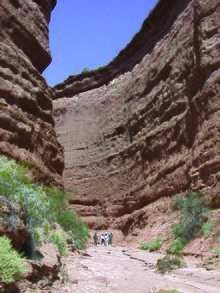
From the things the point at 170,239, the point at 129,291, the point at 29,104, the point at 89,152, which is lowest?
the point at 129,291

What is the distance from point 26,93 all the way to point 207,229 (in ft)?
29.0

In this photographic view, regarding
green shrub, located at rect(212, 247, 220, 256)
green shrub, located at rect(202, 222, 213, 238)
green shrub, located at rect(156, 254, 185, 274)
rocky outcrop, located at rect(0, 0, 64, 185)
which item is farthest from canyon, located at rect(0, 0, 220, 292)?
green shrub, located at rect(156, 254, 185, 274)

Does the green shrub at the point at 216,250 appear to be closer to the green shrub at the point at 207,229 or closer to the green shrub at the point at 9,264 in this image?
the green shrub at the point at 207,229

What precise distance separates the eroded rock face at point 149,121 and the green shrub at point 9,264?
46.3 ft

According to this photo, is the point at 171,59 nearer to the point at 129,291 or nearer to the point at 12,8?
the point at 12,8

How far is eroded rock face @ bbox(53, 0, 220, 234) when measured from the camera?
70.2 feet

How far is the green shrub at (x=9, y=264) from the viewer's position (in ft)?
16.5

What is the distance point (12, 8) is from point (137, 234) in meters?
15.1

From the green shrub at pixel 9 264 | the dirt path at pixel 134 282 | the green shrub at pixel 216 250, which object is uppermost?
the green shrub at pixel 216 250

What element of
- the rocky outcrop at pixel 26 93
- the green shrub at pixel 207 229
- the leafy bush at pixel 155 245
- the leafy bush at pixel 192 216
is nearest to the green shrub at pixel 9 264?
the rocky outcrop at pixel 26 93

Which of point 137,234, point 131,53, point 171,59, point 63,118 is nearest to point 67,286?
point 137,234

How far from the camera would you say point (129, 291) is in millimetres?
7145

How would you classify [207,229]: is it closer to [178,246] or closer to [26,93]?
[178,246]

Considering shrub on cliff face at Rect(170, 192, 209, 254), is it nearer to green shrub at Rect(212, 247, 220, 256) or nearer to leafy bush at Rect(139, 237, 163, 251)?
leafy bush at Rect(139, 237, 163, 251)
